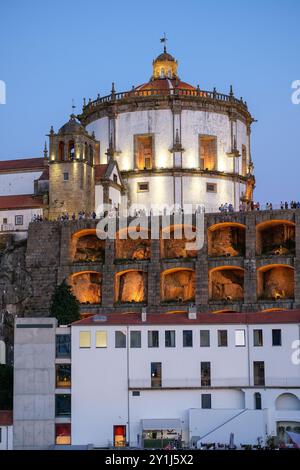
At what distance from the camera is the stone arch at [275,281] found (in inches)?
2803

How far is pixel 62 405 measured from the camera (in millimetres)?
53875

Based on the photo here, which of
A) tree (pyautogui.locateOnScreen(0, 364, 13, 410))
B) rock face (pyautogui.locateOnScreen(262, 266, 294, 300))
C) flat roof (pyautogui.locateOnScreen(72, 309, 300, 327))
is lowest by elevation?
tree (pyautogui.locateOnScreen(0, 364, 13, 410))

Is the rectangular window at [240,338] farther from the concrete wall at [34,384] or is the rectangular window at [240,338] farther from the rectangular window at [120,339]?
the concrete wall at [34,384]

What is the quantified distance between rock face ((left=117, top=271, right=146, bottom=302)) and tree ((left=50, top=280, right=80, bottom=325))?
7883 millimetres

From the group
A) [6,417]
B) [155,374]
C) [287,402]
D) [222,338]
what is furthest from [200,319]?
[6,417]

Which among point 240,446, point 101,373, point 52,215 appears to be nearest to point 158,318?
point 101,373

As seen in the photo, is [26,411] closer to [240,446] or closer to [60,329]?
[60,329]

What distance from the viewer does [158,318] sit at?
5716 centimetres

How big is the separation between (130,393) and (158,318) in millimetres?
5300

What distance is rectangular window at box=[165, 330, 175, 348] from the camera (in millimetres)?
55312

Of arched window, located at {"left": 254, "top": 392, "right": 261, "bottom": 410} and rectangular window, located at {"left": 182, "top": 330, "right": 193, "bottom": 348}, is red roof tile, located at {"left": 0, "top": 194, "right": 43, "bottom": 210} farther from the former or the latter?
arched window, located at {"left": 254, "top": 392, "right": 261, "bottom": 410}

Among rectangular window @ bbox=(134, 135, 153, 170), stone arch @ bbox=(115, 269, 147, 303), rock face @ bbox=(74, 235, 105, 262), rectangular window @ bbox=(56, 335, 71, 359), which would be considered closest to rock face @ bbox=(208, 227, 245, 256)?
stone arch @ bbox=(115, 269, 147, 303)

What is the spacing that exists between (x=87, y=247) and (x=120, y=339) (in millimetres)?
21470

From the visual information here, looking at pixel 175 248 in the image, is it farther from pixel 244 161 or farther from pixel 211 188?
pixel 244 161
